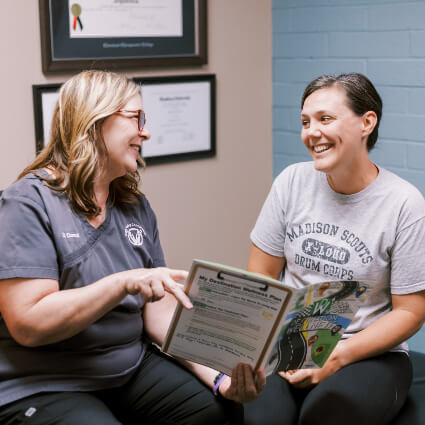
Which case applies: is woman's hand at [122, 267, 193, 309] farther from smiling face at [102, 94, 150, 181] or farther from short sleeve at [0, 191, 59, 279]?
smiling face at [102, 94, 150, 181]

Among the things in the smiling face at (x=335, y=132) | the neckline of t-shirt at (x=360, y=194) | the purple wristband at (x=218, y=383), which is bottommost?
the purple wristband at (x=218, y=383)

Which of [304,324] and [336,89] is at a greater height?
[336,89]

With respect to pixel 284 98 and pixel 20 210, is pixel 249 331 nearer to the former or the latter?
pixel 20 210

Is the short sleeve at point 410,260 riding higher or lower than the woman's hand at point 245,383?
higher

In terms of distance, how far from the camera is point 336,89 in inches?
75.1

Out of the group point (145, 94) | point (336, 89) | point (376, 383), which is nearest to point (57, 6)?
point (145, 94)

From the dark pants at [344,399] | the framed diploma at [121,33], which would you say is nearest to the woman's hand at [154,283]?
the dark pants at [344,399]

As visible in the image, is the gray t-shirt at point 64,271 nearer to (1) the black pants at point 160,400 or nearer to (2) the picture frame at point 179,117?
(1) the black pants at point 160,400

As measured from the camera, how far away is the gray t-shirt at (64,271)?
5.04 feet

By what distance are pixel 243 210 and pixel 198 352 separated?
5.80 ft

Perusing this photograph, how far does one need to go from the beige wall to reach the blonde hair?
1.08 m

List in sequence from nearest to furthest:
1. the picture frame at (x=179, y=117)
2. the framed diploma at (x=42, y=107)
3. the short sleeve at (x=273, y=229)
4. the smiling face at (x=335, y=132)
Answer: the smiling face at (x=335, y=132) < the short sleeve at (x=273, y=229) < the framed diploma at (x=42, y=107) < the picture frame at (x=179, y=117)

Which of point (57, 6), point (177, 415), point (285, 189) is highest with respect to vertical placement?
point (57, 6)

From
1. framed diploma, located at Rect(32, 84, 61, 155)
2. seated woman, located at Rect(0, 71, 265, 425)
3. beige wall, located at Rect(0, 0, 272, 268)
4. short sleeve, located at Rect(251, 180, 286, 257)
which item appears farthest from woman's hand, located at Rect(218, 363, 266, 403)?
beige wall, located at Rect(0, 0, 272, 268)
